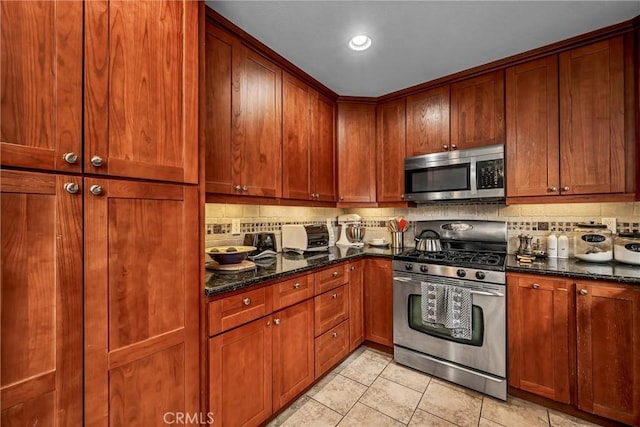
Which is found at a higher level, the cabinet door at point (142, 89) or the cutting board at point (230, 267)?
the cabinet door at point (142, 89)

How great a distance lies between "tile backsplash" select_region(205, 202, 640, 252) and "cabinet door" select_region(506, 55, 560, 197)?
14.0 inches

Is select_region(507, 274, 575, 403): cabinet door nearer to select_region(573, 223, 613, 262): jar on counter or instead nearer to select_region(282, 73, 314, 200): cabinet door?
select_region(573, 223, 613, 262): jar on counter

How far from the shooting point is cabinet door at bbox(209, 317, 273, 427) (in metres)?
1.34

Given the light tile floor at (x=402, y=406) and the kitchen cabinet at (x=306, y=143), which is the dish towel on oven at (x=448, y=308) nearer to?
the light tile floor at (x=402, y=406)

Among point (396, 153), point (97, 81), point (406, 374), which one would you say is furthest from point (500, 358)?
point (97, 81)

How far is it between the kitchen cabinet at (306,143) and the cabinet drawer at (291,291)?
2.31 feet

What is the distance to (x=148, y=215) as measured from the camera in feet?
3.62

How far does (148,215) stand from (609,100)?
9.26 feet

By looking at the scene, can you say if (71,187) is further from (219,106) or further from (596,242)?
(596,242)

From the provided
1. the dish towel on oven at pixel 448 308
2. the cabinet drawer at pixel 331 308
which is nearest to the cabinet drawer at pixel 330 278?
the cabinet drawer at pixel 331 308

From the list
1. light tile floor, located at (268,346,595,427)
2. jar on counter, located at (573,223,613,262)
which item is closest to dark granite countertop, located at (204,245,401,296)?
light tile floor, located at (268,346,595,427)

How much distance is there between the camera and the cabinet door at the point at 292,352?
1665 mm

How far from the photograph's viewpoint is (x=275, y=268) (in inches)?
70.6

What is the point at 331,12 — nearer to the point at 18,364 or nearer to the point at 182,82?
the point at 182,82
